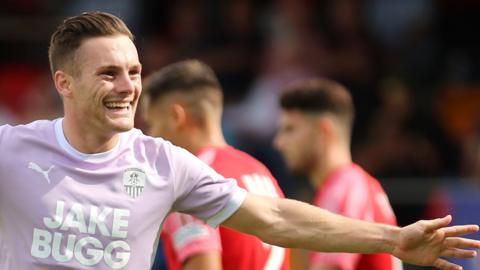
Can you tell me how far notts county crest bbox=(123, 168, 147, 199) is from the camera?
5.23m

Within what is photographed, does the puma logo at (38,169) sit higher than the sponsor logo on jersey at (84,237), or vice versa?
the puma logo at (38,169)

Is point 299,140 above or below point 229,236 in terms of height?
above

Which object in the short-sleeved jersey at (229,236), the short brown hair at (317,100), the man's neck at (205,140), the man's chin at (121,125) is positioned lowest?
the short-sleeved jersey at (229,236)

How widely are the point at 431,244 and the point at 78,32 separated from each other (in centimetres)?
174

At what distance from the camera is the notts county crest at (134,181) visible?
5.23 metres

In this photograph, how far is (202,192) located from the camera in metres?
5.30

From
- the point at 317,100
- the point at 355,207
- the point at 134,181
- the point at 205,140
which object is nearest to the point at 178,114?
the point at 205,140

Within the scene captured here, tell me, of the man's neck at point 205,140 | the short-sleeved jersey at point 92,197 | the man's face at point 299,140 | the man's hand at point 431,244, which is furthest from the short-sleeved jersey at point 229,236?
the man's face at point 299,140

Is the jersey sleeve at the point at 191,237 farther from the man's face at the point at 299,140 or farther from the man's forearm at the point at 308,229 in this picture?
the man's face at the point at 299,140

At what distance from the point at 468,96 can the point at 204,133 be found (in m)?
6.21

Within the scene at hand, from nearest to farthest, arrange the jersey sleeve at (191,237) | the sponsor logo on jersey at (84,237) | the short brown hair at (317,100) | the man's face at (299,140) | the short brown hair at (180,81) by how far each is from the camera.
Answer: the sponsor logo on jersey at (84,237)
the jersey sleeve at (191,237)
the short brown hair at (180,81)
the man's face at (299,140)
the short brown hair at (317,100)

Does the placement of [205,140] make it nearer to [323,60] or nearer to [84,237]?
[84,237]

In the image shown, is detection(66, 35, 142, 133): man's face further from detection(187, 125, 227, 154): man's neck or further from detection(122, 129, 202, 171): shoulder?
detection(187, 125, 227, 154): man's neck

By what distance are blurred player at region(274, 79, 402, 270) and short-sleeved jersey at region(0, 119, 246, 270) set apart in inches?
90.9
